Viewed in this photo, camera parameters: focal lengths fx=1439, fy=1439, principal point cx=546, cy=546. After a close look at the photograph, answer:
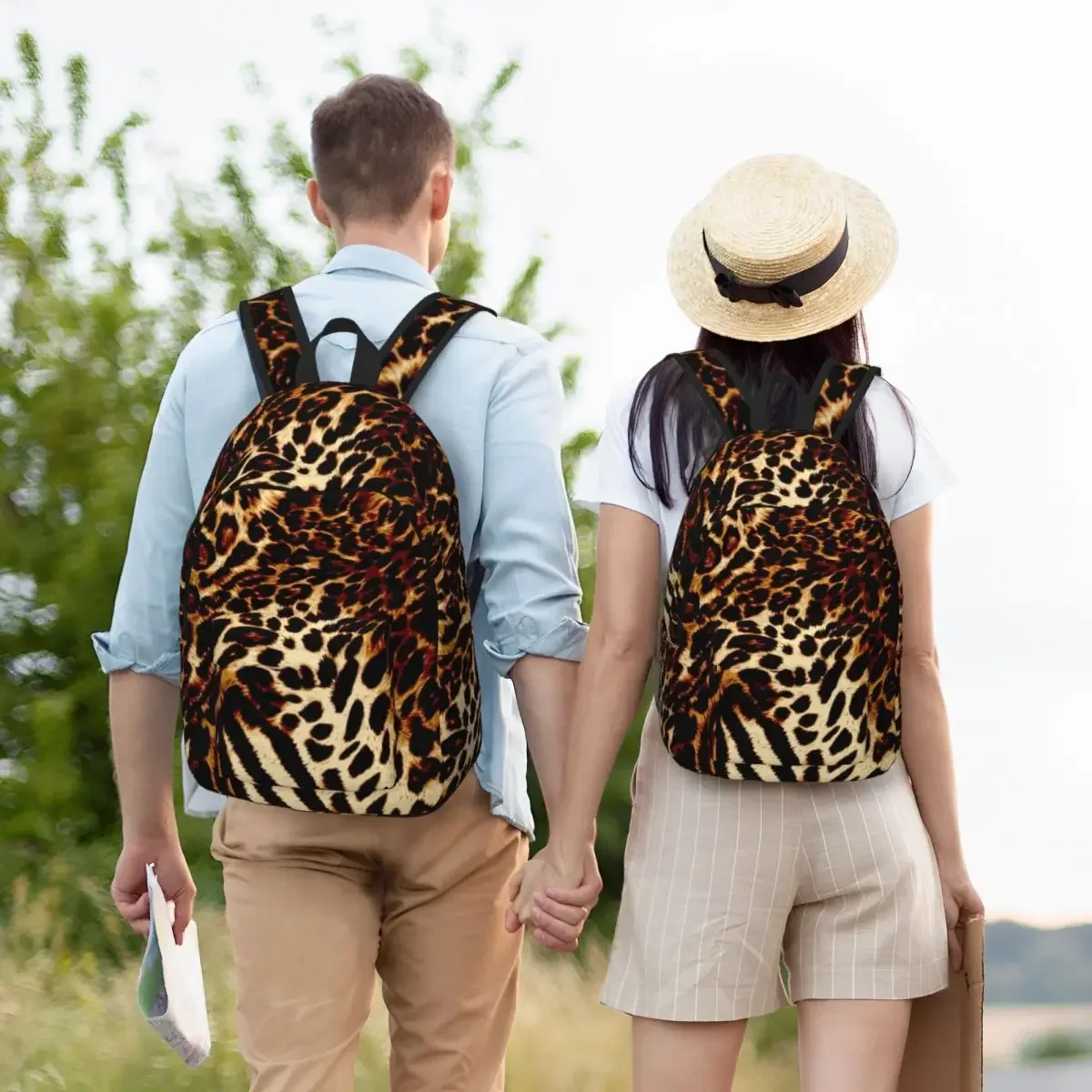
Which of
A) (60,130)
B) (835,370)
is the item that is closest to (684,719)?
(835,370)

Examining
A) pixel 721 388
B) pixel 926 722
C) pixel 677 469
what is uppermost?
pixel 721 388

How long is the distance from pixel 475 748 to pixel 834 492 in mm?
598

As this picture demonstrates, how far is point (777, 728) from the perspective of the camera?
1842mm

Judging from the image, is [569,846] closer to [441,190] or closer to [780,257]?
[780,257]

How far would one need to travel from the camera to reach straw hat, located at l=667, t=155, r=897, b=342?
1967 millimetres

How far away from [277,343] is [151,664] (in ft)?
1.71

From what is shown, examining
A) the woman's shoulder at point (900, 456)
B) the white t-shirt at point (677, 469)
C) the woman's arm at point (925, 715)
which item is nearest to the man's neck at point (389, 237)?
the white t-shirt at point (677, 469)

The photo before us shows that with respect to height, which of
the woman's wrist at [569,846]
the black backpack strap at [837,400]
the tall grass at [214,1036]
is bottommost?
the tall grass at [214,1036]

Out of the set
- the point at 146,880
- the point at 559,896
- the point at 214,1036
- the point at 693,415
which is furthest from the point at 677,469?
the point at 214,1036

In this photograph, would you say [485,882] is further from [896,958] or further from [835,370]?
[835,370]

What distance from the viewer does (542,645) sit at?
1.99 metres

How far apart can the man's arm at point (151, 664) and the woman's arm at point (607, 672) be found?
623 mm

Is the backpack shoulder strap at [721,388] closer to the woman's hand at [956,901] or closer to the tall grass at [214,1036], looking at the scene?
the woman's hand at [956,901]

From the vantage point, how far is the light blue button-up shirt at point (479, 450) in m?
2.00
